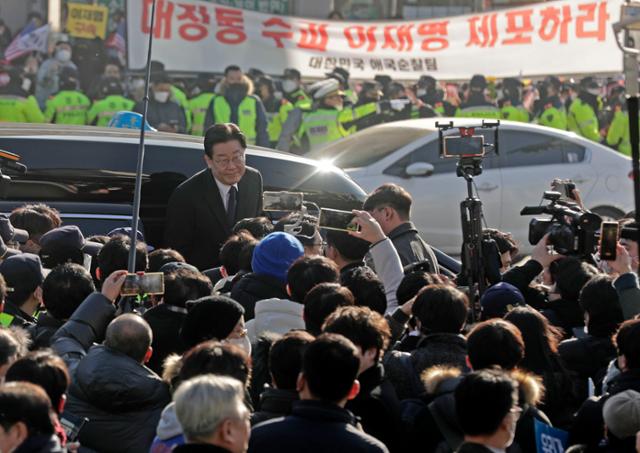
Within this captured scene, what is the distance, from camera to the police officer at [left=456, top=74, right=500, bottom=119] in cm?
1933

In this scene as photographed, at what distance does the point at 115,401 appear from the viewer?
553 cm

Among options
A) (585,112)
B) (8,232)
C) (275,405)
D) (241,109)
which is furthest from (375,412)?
(585,112)

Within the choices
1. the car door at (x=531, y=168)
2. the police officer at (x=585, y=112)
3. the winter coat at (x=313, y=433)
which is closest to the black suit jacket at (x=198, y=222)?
the winter coat at (x=313, y=433)

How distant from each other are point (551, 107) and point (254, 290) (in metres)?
13.9

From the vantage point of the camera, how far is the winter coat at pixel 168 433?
4863 millimetres

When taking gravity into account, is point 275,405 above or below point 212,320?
below

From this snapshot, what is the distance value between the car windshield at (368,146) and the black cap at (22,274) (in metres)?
8.32

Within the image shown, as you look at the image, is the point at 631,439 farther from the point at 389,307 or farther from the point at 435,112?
the point at 435,112

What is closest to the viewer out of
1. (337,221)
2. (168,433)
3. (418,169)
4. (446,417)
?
(168,433)

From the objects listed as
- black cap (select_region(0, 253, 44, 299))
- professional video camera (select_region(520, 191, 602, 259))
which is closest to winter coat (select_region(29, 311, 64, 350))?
black cap (select_region(0, 253, 44, 299))

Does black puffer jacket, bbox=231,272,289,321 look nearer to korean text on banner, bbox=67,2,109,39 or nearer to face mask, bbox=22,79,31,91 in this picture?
face mask, bbox=22,79,31,91

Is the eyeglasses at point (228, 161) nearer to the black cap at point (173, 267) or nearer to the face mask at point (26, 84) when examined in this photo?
the black cap at point (173, 267)

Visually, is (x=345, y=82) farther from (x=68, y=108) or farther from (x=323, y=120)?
(x=68, y=108)

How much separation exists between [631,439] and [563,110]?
1572 cm
